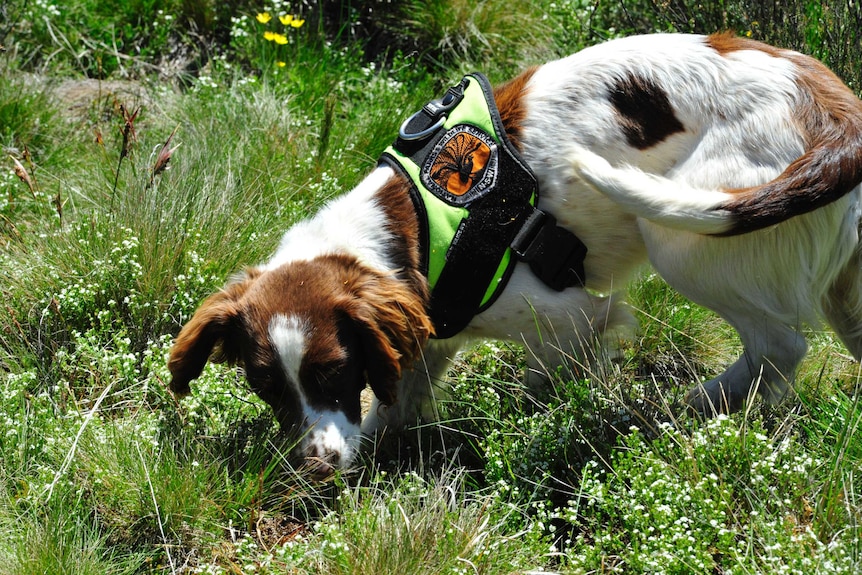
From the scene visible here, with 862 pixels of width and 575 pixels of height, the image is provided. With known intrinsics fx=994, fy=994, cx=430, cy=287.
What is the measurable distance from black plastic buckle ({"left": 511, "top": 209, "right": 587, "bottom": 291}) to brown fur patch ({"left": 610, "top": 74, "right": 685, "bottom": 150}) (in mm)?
380

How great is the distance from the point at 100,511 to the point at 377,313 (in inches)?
41.9

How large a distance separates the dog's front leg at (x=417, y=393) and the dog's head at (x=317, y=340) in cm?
39

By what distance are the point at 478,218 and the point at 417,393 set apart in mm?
779

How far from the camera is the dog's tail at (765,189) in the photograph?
2955 mm

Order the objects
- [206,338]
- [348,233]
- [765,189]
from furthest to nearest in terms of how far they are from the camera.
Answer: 1. [348,233]
2. [206,338]
3. [765,189]

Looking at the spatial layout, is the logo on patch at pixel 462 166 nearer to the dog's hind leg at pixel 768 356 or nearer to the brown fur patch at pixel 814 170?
the brown fur patch at pixel 814 170

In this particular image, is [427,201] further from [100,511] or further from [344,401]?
[100,511]

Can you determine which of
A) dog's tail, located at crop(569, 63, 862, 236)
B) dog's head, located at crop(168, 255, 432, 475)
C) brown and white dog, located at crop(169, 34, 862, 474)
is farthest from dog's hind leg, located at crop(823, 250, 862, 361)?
dog's head, located at crop(168, 255, 432, 475)

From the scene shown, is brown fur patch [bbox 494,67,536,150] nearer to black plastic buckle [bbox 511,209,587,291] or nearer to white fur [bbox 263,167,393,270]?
black plastic buckle [bbox 511,209,587,291]

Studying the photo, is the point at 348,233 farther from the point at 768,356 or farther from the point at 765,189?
the point at 768,356

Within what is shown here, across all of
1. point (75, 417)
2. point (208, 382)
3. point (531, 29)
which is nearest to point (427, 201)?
point (208, 382)

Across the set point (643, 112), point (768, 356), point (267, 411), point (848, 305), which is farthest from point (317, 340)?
point (848, 305)

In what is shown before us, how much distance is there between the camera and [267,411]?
134 inches

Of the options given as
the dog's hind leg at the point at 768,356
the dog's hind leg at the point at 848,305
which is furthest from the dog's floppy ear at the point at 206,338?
the dog's hind leg at the point at 848,305
